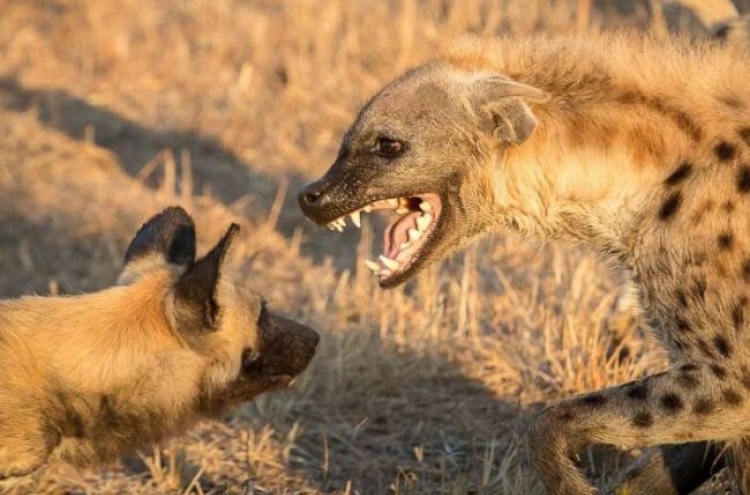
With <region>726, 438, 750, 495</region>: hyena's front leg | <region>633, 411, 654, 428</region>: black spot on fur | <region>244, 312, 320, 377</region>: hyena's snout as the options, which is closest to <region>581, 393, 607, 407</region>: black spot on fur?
<region>633, 411, 654, 428</region>: black spot on fur

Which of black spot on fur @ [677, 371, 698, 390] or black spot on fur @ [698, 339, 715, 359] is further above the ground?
black spot on fur @ [698, 339, 715, 359]

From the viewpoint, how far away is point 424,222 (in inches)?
194

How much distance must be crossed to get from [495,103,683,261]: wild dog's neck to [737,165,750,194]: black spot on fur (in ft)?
0.69

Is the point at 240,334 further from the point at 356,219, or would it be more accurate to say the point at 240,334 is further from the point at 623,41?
the point at 623,41

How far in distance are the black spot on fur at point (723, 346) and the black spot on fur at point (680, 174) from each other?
51cm

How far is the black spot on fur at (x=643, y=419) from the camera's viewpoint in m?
4.29

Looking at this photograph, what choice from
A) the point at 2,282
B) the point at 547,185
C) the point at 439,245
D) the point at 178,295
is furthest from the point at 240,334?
the point at 2,282

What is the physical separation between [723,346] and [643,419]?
31 cm

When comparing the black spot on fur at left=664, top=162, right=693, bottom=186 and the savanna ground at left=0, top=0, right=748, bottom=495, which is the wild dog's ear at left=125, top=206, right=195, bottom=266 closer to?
the savanna ground at left=0, top=0, right=748, bottom=495

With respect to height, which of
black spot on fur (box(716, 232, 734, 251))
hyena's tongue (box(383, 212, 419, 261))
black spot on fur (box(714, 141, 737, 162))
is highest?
black spot on fur (box(714, 141, 737, 162))

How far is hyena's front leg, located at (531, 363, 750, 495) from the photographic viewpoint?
4.25 metres

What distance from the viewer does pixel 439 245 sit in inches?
191

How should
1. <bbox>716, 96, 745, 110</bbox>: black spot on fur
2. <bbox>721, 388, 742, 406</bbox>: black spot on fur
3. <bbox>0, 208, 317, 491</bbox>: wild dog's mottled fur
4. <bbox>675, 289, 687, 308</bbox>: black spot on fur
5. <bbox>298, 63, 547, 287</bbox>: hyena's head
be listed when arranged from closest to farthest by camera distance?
<bbox>721, 388, 742, 406</bbox>: black spot on fur < <bbox>675, 289, 687, 308</bbox>: black spot on fur < <bbox>0, 208, 317, 491</bbox>: wild dog's mottled fur < <bbox>716, 96, 745, 110</bbox>: black spot on fur < <bbox>298, 63, 547, 287</bbox>: hyena's head

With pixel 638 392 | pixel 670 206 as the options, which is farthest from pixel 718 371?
pixel 670 206
